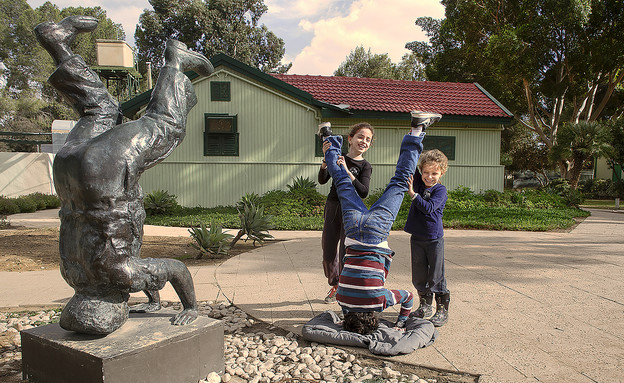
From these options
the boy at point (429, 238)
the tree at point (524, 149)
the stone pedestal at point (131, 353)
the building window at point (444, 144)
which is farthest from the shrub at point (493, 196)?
the tree at point (524, 149)

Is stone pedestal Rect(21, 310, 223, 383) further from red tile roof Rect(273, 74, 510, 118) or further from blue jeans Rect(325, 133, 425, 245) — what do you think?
red tile roof Rect(273, 74, 510, 118)

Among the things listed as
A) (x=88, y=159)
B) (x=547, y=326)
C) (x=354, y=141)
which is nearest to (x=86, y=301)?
(x=88, y=159)

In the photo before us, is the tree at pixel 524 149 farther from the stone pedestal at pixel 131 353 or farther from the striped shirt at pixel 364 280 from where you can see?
the stone pedestal at pixel 131 353

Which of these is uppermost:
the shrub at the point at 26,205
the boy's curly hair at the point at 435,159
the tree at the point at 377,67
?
the tree at the point at 377,67

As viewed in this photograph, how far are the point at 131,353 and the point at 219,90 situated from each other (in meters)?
12.5

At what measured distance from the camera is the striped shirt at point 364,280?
3125 mm

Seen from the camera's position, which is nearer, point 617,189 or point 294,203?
point 294,203

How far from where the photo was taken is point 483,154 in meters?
15.4

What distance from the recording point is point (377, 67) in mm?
40250

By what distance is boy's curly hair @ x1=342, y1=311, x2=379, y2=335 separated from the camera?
3275mm

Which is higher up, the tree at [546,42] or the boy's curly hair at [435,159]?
the tree at [546,42]

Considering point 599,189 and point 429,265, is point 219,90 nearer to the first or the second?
point 429,265

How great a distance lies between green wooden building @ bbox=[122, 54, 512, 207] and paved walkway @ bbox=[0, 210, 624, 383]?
636cm

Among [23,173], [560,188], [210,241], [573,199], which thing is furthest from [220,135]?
[560,188]
